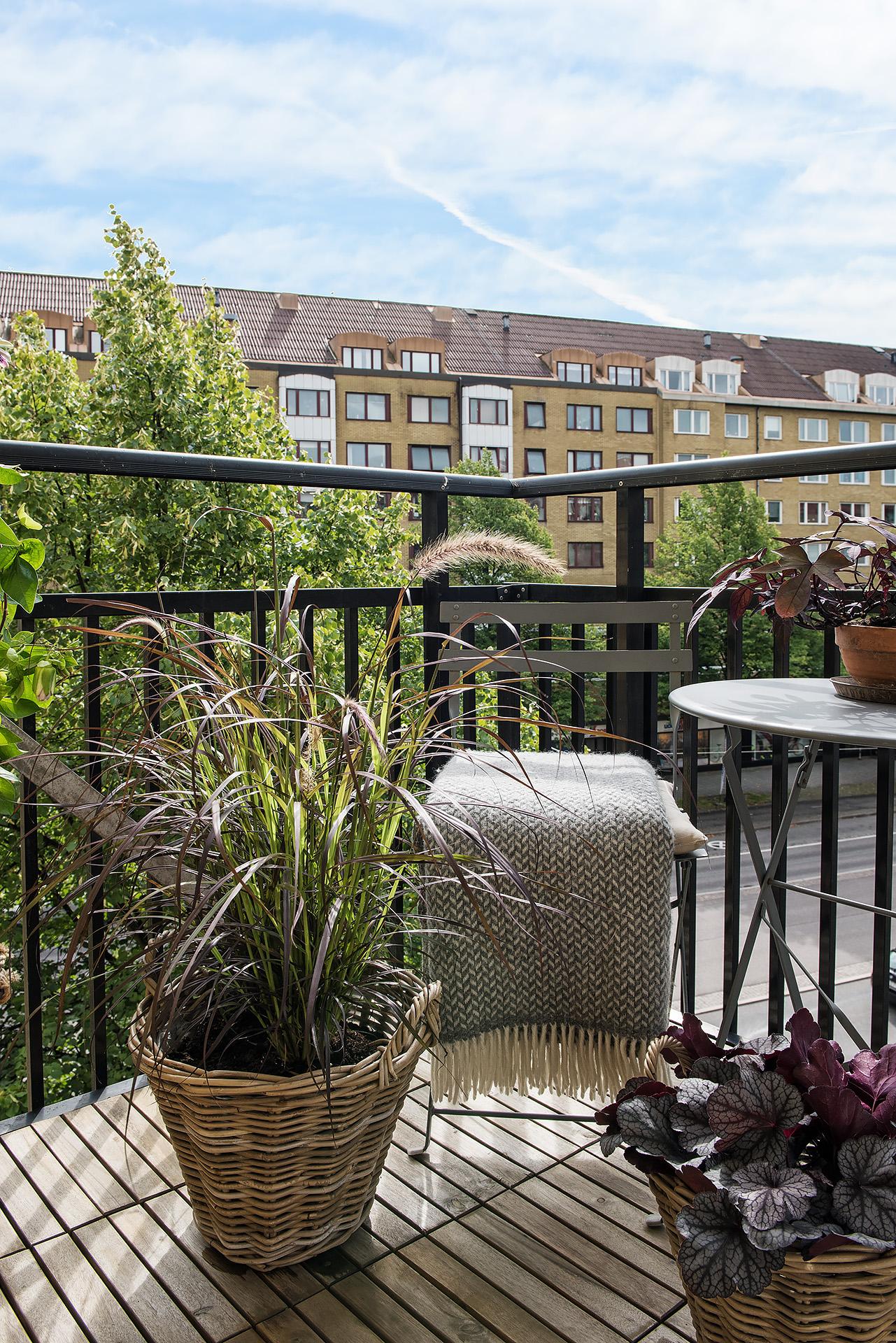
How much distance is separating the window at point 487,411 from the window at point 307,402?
513 cm

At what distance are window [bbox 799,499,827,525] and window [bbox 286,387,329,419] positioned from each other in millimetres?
18073

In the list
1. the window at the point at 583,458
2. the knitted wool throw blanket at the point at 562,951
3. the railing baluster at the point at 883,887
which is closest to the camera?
the knitted wool throw blanket at the point at 562,951

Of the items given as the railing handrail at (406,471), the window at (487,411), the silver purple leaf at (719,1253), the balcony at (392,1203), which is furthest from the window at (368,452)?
the silver purple leaf at (719,1253)

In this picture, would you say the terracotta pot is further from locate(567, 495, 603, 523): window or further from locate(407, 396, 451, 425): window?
locate(567, 495, 603, 523): window

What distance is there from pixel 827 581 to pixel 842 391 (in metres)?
44.0

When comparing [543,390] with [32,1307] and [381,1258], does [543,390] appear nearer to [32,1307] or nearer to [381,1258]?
[381,1258]

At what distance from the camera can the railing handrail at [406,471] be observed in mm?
1443

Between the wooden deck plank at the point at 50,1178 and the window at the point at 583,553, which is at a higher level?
the window at the point at 583,553

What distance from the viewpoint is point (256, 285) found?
35.6 metres

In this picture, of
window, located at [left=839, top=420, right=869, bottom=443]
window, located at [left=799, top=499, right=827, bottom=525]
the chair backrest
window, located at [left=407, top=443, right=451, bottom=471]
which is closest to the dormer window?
window, located at [left=839, top=420, right=869, bottom=443]

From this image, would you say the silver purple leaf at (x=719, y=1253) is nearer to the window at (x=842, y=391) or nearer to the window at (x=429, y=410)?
the window at (x=429, y=410)

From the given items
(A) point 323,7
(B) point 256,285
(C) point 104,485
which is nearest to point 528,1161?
(C) point 104,485

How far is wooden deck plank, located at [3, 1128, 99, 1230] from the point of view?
1.30m

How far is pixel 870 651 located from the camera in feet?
4.15
